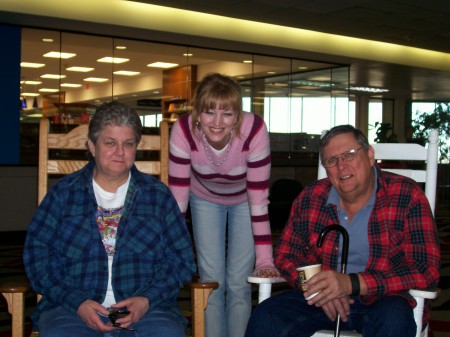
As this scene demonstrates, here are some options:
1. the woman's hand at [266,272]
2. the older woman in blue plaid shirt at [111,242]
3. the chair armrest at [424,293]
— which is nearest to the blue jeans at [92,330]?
the older woman in blue plaid shirt at [111,242]

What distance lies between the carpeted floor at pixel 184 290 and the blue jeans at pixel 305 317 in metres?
0.55

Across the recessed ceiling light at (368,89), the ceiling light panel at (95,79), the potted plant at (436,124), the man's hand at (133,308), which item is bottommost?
the man's hand at (133,308)

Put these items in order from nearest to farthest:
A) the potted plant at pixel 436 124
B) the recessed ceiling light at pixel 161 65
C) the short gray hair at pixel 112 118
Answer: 1. the short gray hair at pixel 112 118
2. the recessed ceiling light at pixel 161 65
3. the potted plant at pixel 436 124

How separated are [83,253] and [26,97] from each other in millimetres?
11662

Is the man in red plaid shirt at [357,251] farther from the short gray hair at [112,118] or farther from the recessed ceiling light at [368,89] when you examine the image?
the recessed ceiling light at [368,89]

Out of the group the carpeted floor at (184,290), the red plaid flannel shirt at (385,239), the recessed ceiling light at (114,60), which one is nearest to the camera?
the red plaid flannel shirt at (385,239)

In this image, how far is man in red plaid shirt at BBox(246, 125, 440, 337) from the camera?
2.06 meters

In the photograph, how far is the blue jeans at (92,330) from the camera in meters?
1.98

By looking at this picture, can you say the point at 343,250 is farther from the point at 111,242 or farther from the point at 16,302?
the point at 16,302

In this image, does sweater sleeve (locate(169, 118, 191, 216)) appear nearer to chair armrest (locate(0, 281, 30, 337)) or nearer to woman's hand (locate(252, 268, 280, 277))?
woman's hand (locate(252, 268, 280, 277))

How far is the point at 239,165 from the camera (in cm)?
266

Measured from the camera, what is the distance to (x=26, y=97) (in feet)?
43.0

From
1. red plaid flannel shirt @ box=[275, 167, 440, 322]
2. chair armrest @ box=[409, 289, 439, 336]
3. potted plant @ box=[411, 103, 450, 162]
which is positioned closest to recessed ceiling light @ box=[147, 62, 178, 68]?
potted plant @ box=[411, 103, 450, 162]

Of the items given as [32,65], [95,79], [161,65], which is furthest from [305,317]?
[95,79]
